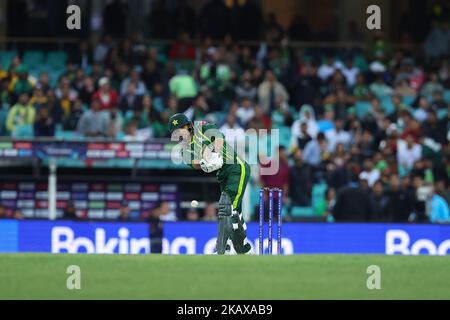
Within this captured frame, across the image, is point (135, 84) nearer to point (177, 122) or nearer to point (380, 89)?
point (380, 89)

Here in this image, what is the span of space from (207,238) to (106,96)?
557 cm

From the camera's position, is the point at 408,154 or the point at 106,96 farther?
the point at 106,96

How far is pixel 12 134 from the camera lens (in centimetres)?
2558

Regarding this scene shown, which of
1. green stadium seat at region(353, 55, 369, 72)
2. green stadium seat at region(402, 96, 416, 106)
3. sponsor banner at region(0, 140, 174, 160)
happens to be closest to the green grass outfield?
sponsor banner at region(0, 140, 174, 160)

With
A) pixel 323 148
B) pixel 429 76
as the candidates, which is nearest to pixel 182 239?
pixel 323 148

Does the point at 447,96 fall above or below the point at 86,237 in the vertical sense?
above

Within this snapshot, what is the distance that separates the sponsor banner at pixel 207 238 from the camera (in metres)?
22.2

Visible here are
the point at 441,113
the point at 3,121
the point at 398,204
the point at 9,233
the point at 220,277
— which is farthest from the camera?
the point at 441,113

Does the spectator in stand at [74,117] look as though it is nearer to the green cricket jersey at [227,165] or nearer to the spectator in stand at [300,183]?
the spectator in stand at [300,183]

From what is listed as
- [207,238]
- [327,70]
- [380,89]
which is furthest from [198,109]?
[207,238]

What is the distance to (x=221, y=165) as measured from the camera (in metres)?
16.7

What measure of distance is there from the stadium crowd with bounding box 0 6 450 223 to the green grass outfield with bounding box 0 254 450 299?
813 cm

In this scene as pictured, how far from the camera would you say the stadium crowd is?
24359 mm

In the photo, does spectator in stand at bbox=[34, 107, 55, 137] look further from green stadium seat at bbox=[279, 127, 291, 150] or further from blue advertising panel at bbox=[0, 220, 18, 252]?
green stadium seat at bbox=[279, 127, 291, 150]
